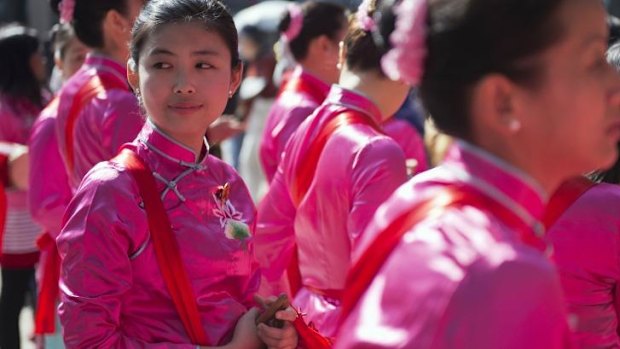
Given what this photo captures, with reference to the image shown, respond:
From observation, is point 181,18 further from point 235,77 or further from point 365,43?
point 365,43

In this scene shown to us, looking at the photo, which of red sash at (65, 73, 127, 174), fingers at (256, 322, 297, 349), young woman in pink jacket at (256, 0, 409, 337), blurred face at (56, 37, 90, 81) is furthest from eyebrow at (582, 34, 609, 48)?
blurred face at (56, 37, 90, 81)

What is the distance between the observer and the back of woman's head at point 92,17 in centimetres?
366

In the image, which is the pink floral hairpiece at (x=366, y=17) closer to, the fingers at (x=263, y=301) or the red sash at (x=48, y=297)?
the fingers at (x=263, y=301)

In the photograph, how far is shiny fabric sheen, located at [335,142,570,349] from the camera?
1.44 m

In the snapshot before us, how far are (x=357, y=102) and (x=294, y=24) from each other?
1.68m

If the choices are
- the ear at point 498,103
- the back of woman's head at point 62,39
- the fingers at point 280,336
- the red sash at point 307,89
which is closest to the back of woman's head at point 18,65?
the back of woman's head at point 62,39

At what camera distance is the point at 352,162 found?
3.04 metres

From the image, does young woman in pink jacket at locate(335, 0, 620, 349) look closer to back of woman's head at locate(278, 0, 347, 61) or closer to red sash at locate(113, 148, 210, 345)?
red sash at locate(113, 148, 210, 345)

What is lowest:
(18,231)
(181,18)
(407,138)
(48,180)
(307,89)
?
(18,231)

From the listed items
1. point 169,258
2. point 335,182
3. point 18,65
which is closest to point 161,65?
point 169,258

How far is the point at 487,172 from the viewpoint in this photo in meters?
1.60

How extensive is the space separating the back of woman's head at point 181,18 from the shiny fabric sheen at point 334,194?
55cm

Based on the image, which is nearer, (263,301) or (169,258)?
(169,258)

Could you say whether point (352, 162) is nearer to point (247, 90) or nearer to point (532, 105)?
point (532, 105)
